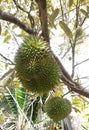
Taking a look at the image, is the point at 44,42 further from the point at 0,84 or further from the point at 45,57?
the point at 0,84

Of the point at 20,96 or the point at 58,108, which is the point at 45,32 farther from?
the point at 20,96

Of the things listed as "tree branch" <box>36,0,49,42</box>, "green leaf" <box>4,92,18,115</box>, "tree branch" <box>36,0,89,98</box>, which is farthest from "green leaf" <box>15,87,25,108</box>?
"tree branch" <box>36,0,49,42</box>

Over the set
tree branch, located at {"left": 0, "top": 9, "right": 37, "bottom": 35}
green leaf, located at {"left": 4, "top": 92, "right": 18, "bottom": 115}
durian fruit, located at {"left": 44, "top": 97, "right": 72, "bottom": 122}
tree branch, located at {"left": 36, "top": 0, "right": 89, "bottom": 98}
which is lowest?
durian fruit, located at {"left": 44, "top": 97, "right": 72, "bottom": 122}

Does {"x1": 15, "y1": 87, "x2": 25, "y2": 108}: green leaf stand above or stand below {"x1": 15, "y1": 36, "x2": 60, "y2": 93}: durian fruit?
above

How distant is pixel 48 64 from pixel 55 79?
8 cm

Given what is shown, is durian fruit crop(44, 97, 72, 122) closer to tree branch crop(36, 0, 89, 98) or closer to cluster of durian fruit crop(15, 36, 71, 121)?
tree branch crop(36, 0, 89, 98)

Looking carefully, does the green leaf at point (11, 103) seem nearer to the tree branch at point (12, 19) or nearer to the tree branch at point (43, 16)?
the tree branch at point (12, 19)

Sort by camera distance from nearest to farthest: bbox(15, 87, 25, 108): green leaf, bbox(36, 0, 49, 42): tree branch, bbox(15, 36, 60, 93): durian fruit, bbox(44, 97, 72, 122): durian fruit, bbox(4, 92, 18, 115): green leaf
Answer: bbox(36, 0, 49, 42): tree branch < bbox(15, 36, 60, 93): durian fruit < bbox(44, 97, 72, 122): durian fruit < bbox(15, 87, 25, 108): green leaf < bbox(4, 92, 18, 115): green leaf

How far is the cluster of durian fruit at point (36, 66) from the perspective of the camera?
1129mm

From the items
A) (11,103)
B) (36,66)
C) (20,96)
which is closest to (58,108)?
(36,66)

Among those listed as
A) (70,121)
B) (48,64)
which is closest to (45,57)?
(48,64)

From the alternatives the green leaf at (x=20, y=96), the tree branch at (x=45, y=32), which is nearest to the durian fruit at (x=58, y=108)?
the tree branch at (x=45, y=32)

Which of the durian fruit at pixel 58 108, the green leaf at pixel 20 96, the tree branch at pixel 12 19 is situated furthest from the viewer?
the green leaf at pixel 20 96

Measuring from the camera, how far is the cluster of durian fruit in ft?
3.70
